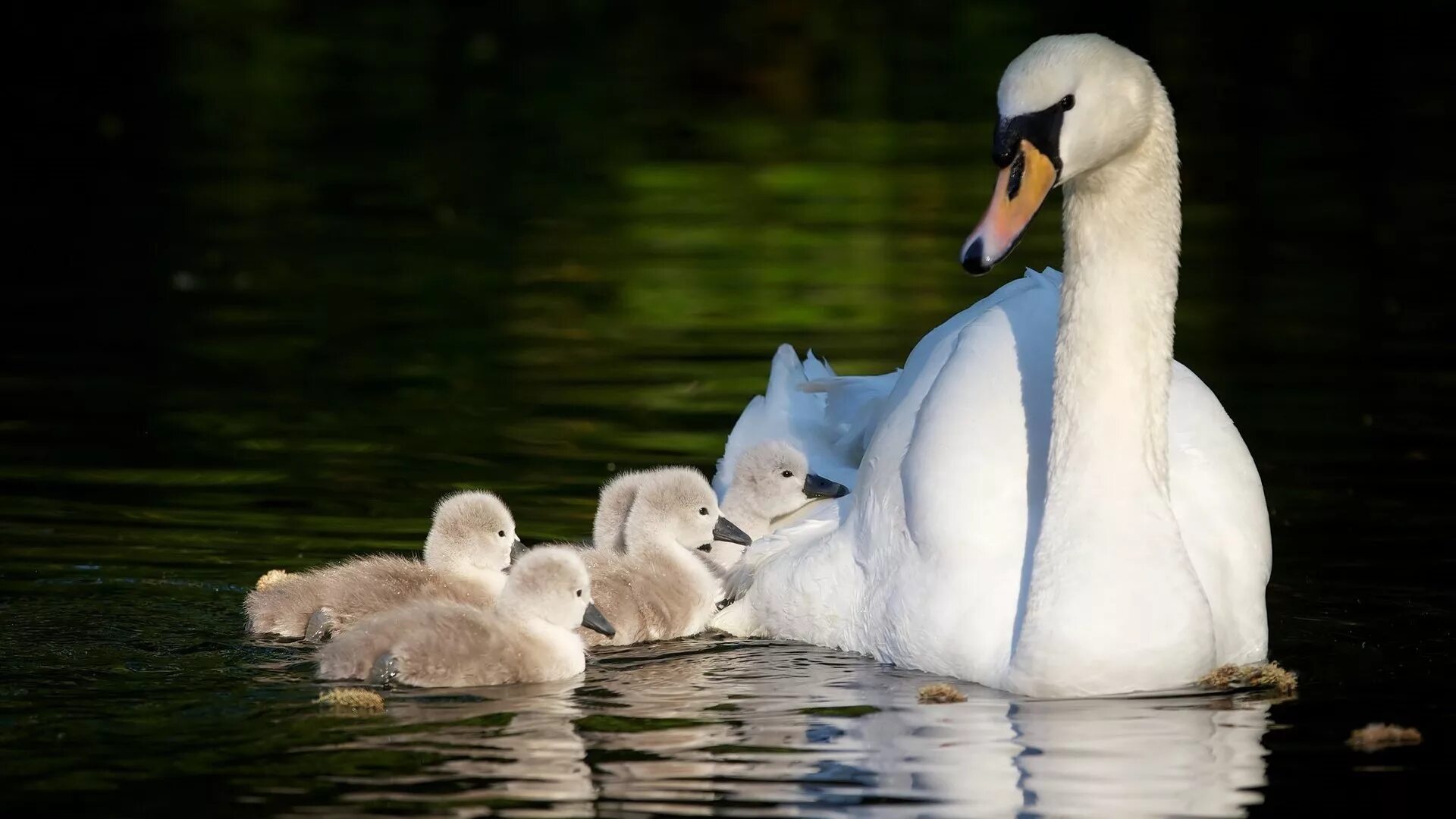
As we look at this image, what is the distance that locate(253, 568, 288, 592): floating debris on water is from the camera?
8859mm

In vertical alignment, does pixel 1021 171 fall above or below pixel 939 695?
above

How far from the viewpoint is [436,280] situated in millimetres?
18156

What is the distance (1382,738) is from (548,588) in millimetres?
2783

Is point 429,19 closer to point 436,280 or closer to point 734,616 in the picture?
point 436,280

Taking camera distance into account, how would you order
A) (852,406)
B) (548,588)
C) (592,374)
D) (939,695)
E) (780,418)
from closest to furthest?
(939,695), (548,588), (852,406), (780,418), (592,374)

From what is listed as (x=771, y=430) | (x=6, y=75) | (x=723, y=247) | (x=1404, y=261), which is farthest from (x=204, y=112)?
(x=771, y=430)

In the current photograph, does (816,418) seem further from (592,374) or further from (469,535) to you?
(592,374)

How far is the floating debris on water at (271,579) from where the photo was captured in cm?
886

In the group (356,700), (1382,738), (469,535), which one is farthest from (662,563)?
(1382,738)

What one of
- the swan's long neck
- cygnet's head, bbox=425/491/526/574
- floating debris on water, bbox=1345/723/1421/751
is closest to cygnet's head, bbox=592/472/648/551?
cygnet's head, bbox=425/491/526/574

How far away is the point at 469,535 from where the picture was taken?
8977 millimetres

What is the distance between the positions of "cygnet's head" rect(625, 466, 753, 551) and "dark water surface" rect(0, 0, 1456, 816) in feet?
1.40

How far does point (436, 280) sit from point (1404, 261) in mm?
7331

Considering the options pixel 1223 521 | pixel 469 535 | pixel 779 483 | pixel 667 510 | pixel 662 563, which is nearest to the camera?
pixel 1223 521
